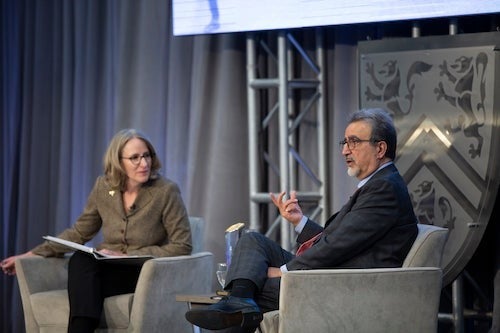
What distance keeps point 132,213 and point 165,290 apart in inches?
19.5

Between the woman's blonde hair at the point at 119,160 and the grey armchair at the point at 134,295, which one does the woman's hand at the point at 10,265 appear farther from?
the woman's blonde hair at the point at 119,160

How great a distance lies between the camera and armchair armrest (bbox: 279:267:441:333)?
305 cm

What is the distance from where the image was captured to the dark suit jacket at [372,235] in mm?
3234

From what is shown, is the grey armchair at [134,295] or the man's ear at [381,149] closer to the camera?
the man's ear at [381,149]

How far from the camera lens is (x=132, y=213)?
13.6 ft

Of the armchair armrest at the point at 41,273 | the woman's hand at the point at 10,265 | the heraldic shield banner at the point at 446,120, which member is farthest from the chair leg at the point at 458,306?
the woman's hand at the point at 10,265

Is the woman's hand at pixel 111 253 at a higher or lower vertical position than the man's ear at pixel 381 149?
lower

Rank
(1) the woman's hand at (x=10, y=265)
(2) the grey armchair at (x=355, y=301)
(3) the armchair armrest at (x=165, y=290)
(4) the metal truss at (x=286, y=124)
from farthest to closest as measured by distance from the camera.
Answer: (4) the metal truss at (x=286, y=124) < (1) the woman's hand at (x=10, y=265) < (3) the armchair armrest at (x=165, y=290) < (2) the grey armchair at (x=355, y=301)

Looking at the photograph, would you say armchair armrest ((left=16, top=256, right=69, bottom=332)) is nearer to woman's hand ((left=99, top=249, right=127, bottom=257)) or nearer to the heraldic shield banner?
woman's hand ((left=99, top=249, right=127, bottom=257))

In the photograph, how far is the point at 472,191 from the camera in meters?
4.04

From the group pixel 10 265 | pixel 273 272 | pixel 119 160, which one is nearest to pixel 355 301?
pixel 273 272

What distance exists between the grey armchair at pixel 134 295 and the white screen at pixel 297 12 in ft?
3.92

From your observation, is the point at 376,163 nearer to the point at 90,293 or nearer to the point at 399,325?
the point at 399,325

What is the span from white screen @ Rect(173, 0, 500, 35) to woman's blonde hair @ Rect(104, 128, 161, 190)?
0.74 m
